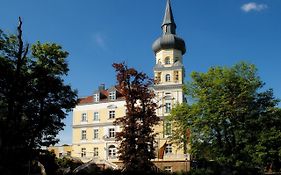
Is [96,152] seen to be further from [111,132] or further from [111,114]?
[111,114]

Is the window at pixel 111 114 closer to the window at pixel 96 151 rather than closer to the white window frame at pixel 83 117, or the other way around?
the white window frame at pixel 83 117

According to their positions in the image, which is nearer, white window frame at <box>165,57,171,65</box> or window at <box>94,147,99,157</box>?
white window frame at <box>165,57,171,65</box>

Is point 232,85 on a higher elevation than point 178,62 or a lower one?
lower

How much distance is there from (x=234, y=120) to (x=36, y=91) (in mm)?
16884

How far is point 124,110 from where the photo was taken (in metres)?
58.9

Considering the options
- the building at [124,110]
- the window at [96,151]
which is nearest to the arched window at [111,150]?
the building at [124,110]

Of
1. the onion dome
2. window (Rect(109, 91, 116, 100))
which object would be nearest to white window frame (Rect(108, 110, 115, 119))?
window (Rect(109, 91, 116, 100))

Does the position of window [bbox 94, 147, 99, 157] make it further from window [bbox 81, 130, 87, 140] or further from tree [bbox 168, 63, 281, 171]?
tree [bbox 168, 63, 281, 171]

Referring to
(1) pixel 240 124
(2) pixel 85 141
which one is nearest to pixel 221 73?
(1) pixel 240 124

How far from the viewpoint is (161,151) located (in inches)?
2058

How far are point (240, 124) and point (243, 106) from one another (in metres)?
1.66

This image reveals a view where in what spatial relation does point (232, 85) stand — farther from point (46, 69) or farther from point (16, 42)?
point (16, 42)

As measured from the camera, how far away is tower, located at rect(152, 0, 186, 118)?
178 feet

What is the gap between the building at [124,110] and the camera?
5326 cm
